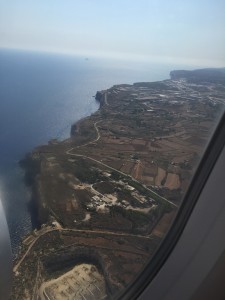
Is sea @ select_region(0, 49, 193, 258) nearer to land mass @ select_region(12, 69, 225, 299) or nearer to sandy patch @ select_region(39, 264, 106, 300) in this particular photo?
land mass @ select_region(12, 69, 225, 299)

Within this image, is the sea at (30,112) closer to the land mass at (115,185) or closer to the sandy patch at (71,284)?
the land mass at (115,185)

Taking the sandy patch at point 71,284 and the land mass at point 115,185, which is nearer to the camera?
the land mass at point 115,185

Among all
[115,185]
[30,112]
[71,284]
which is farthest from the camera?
[30,112]

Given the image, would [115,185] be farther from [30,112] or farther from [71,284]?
[30,112]

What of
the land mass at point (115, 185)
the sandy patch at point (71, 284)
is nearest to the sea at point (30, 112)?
the land mass at point (115, 185)

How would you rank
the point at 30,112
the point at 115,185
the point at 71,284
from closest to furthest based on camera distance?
the point at 71,284, the point at 115,185, the point at 30,112

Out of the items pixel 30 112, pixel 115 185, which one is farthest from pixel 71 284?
pixel 30 112

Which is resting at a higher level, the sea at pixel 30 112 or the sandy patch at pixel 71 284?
the sandy patch at pixel 71 284
